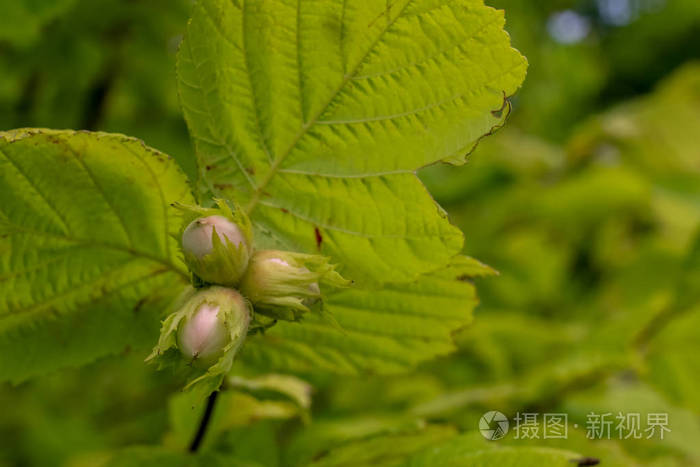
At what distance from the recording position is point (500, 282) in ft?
9.41

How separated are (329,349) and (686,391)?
119 cm

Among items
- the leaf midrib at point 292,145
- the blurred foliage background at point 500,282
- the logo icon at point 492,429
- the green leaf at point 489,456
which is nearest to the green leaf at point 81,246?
the leaf midrib at point 292,145

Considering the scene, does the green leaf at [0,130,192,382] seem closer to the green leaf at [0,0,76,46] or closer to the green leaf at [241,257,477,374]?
the green leaf at [241,257,477,374]

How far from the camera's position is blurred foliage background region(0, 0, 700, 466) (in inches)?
44.5

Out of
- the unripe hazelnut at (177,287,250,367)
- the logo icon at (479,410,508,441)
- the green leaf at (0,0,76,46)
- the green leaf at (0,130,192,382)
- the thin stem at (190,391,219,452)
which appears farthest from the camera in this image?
the green leaf at (0,0,76,46)

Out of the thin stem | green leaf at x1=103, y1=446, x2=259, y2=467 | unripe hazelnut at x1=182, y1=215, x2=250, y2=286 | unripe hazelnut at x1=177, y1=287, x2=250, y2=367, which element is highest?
unripe hazelnut at x1=182, y1=215, x2=250, y2=286

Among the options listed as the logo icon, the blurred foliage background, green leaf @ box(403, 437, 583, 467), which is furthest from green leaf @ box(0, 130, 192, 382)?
the logo icon

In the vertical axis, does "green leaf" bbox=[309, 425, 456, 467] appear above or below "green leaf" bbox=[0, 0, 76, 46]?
below

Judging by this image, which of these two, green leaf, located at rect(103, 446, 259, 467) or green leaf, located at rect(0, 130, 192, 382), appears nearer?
green leaf, located at rect(0, 130, 192, 382)

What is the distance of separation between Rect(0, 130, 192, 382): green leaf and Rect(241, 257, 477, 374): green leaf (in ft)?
0.52

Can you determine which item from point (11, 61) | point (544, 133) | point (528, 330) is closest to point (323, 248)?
point (11, 61)

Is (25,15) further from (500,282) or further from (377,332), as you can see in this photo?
(500,282)

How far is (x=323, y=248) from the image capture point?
0.69m

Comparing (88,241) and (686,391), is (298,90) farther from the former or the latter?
(686,391)
